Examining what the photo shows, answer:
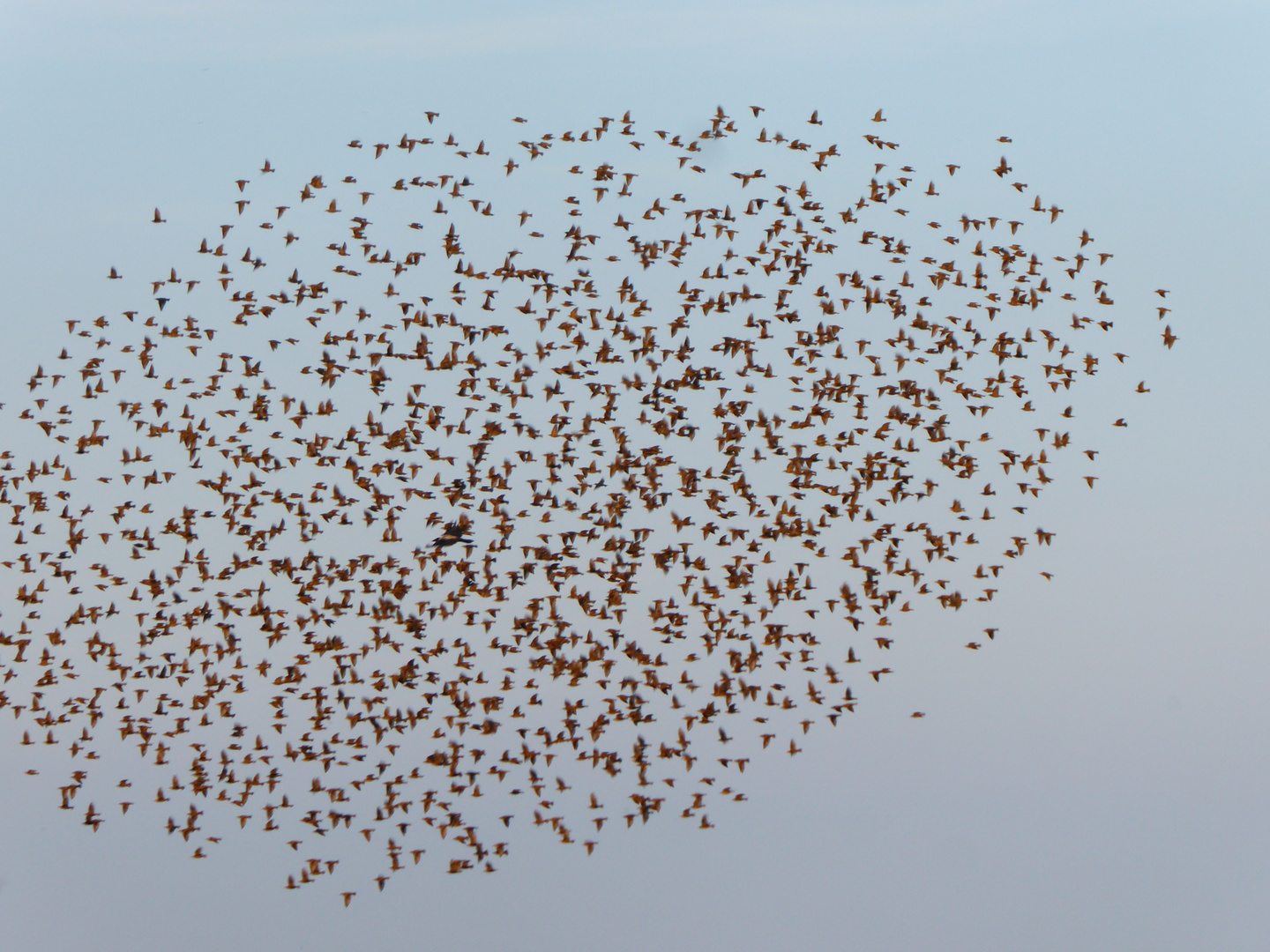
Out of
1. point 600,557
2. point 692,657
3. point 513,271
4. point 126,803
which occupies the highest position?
point 513,271

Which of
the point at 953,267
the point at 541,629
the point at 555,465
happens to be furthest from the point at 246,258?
the point at 953,267

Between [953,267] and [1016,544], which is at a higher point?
[953,267]

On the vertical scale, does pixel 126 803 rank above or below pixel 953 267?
below

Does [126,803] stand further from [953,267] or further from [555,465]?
[953,267]

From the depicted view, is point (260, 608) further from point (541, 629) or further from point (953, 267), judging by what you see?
point (953, 267)

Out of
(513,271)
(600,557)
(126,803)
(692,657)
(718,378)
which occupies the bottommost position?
(126,803)

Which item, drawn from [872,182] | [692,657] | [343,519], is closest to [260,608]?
[343,519]

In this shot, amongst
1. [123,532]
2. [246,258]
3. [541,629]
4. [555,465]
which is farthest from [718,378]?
[123,532]
